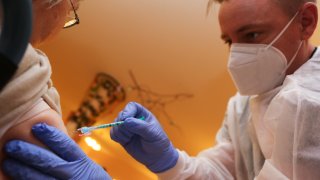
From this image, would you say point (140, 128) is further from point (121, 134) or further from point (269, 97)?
point (269, 97)

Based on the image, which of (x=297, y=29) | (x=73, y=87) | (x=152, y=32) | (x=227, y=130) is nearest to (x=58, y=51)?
(x=73, y=87)

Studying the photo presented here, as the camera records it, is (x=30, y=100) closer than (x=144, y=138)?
Yes

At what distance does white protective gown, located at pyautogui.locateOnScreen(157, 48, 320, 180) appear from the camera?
1.10m

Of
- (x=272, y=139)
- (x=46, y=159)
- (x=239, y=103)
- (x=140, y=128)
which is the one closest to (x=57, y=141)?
(x=46, y=159)

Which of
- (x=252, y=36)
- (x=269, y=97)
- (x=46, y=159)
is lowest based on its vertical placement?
(x=269, y=97)

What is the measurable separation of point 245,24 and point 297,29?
19cm

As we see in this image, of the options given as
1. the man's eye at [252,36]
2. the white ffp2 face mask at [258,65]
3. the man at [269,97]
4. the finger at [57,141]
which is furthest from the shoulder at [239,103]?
the finger at [57,141]

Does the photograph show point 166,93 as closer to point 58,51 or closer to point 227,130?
point 58,51

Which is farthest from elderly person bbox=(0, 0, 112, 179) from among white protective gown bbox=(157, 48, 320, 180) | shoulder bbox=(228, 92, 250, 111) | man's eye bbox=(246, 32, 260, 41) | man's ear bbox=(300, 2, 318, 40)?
shoulder bbox=(228, 92, 250, 111)

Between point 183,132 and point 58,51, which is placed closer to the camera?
point 58,51

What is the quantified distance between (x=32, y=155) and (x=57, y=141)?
0.06m

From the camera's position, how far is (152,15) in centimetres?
222

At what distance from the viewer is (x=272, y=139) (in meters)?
1.29

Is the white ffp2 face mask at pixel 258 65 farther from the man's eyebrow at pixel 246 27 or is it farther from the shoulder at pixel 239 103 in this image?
the shoulder at pixel 239 103
